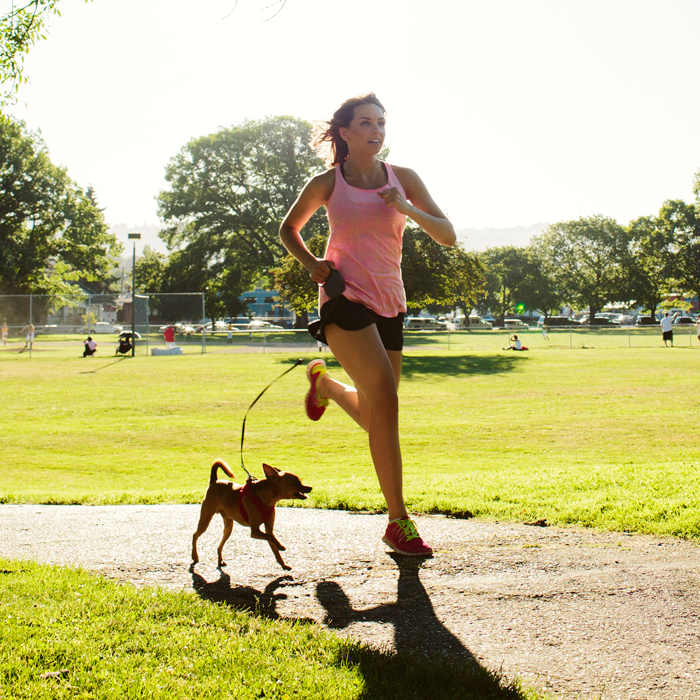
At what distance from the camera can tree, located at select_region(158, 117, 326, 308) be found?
56844mm

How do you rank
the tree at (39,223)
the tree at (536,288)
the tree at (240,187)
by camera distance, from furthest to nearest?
the tree at (536,288) < the tree at (240,187) < the tree at (39,223)

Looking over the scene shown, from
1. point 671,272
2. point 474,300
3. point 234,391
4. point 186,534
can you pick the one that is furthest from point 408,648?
point 671,272

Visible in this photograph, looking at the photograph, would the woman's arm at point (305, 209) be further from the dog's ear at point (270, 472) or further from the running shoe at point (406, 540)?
the running shoe at point (406, 540)

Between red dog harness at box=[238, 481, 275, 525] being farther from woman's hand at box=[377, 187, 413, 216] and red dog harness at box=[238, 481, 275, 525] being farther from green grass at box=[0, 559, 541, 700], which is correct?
woman's hand at box=[377, 187, 413, 216]

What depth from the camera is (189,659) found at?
2.07 meters

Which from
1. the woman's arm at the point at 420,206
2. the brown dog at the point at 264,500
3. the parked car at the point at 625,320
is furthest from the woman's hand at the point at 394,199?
the parked car at the point at 625,320

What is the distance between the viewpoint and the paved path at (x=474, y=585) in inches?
81.0

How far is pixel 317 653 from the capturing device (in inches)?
83.0

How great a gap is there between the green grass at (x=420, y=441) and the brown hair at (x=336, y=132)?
2.16 m

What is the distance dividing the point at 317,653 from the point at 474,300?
30987mm

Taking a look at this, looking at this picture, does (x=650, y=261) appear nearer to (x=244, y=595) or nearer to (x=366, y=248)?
(x=366, y=248)

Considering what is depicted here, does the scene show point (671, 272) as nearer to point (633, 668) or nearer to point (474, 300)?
point (474, 300)

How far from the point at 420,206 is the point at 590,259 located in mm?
86422

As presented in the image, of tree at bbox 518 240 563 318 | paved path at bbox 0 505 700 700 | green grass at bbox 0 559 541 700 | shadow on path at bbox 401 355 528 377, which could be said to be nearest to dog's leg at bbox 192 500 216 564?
paved path at bbox 0 505 700 700
